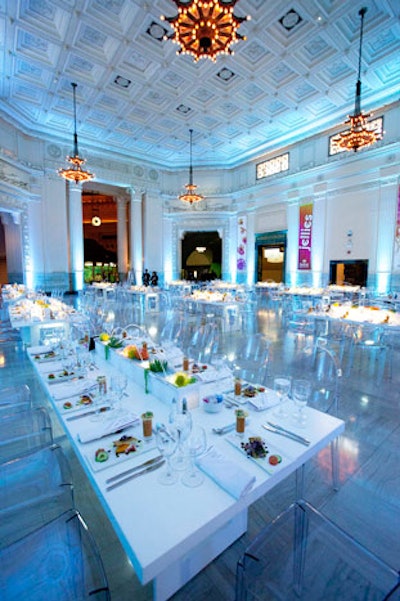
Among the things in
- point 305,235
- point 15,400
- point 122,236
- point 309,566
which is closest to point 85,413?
point 15,400

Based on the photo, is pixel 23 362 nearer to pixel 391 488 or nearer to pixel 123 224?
pixel 391 488

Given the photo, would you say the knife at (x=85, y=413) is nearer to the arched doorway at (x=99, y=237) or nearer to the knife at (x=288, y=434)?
the knife at (x=288, y=434)

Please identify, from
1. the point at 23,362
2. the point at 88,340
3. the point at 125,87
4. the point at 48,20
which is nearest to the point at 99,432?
the point at 88,340

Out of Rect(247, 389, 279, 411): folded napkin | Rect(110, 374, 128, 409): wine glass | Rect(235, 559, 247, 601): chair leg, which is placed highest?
Rect(110, 374, 128, 409): wine glass

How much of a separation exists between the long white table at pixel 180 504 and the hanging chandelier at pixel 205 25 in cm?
725

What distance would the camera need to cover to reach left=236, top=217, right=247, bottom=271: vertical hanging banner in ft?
64.5

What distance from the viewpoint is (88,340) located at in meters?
3.80

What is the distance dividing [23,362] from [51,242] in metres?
11.7

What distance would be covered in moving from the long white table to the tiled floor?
15cm

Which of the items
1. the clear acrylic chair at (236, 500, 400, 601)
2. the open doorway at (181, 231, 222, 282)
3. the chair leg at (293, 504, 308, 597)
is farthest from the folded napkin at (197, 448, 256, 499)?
the open doorway at (181, 231, 222, 282)

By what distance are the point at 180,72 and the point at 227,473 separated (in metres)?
13.0

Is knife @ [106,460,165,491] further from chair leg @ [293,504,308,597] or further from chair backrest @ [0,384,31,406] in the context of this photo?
chair backrest @ [0,384,31,406]

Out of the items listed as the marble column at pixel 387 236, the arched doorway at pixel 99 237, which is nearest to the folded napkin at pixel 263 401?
the marble column at pixel 387 236

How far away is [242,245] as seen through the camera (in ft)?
65.2
